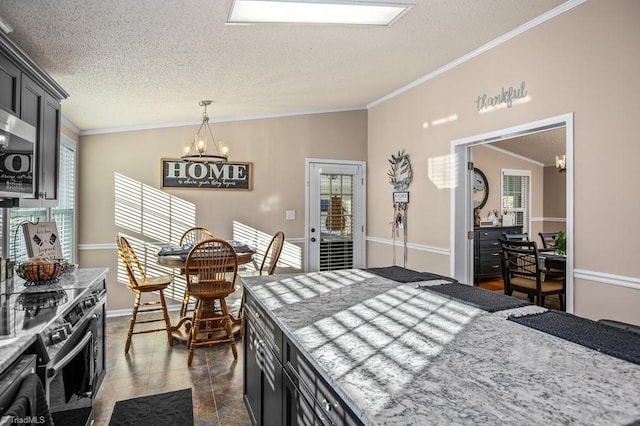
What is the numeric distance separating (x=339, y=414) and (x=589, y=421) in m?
0.57

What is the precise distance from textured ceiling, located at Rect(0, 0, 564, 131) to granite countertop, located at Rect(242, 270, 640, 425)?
1819 mm

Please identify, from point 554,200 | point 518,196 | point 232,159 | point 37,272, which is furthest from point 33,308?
point 554,200

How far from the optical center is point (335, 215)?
5.68 metres

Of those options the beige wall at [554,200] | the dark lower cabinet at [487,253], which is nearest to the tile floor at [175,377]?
the dark lower cabinet at [487,253]

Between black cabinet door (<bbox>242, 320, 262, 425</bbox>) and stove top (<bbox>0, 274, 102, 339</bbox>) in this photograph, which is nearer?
stove top (<bbox>0, 274, 102, 339</bbox>)

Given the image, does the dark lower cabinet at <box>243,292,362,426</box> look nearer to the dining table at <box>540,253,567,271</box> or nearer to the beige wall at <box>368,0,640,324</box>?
the beige wall at <box>368,0,640,324</box>

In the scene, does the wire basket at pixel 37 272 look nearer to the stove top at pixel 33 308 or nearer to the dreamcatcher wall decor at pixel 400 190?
the stove top at pixel 33 308

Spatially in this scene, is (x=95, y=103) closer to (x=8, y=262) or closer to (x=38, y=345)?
(x=8, y=262)

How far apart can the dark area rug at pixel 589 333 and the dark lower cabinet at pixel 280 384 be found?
2.83ft

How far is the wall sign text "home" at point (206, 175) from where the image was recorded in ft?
16.2

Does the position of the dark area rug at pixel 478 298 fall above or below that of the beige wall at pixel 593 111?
below

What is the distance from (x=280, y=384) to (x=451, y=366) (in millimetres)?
793

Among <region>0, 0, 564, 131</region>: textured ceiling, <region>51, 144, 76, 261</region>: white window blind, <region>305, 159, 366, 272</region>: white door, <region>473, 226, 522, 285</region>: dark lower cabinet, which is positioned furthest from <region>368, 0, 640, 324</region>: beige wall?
<region>51, 144, 76, 261</region>: white window blind

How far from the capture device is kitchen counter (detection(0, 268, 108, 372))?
54.6 inches
